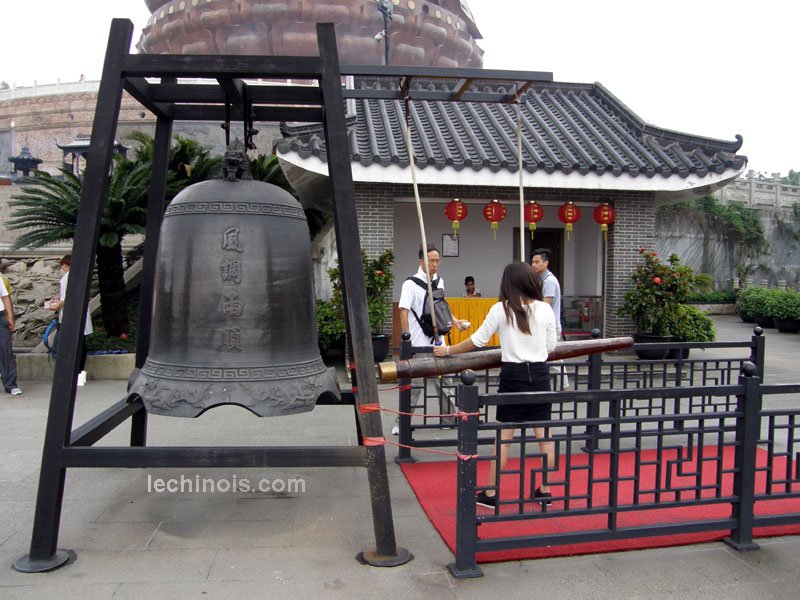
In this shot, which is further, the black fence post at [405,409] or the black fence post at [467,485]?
the black fence post at [405,409]

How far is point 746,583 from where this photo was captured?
3.45m

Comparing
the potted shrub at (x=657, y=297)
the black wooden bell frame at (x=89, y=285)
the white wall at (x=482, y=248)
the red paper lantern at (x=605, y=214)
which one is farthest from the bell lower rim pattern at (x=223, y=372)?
the white wall at (x=482, y=248)

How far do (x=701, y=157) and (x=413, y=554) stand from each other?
9714 mm

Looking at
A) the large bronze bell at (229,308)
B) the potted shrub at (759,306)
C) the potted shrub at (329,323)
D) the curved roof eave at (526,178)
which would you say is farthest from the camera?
the potted shrub at (759,306)

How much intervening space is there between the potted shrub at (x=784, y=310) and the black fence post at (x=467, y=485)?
51.6 feet

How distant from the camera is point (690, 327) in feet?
35.2

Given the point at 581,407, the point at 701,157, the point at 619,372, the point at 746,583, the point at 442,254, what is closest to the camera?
the point at 746,583

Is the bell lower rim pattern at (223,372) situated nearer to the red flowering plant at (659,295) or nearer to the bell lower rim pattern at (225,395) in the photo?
the bell lower rim pattern at (225,395)

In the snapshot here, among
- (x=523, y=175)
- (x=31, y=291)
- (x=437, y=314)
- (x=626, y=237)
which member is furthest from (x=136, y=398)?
(x=31, y=291)

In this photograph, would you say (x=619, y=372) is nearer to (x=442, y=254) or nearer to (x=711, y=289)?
(x=442, y=254)

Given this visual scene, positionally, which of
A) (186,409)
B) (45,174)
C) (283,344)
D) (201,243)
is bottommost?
(186,409)

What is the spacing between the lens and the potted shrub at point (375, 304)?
10.2 m

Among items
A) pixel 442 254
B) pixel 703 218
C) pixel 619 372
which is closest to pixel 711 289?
pixel 703 218

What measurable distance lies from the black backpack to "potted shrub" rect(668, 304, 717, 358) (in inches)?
233
